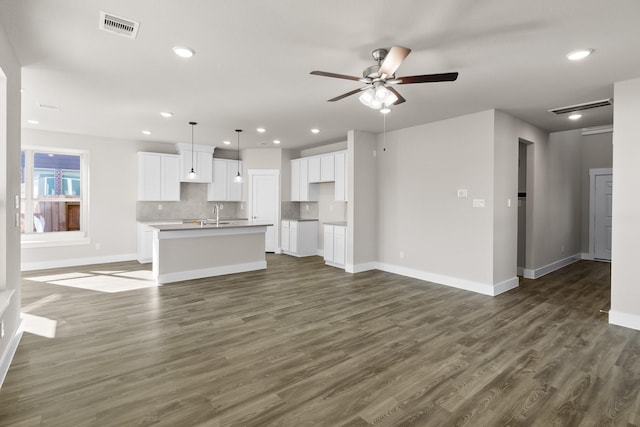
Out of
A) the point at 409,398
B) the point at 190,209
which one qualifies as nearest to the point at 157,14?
the point at 409,398

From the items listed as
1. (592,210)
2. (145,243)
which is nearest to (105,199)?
(145,243)

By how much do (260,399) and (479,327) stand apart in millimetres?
2475

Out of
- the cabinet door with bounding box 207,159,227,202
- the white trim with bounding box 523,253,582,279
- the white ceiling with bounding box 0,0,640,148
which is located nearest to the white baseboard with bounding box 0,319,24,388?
the white ceiling with bounding box 0,0,640,148

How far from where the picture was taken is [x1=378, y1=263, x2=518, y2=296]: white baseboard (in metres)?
4.77

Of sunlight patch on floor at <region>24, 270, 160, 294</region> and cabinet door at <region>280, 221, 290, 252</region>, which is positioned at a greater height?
cabinet door at <region>280, 221, 290, 252</region>

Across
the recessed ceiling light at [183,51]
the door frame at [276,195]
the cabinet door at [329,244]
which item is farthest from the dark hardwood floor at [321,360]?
the door frame at [276,195]

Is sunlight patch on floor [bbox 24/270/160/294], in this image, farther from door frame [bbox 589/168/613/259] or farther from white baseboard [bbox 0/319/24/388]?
door frame [bbox 589/168/613/259]

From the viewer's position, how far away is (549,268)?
6.25 m

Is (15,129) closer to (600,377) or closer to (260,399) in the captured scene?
(260,399)

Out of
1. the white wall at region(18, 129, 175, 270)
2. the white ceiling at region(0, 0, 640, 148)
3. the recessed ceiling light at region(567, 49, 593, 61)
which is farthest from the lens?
the white wall at region(18, 129, 175, 270)

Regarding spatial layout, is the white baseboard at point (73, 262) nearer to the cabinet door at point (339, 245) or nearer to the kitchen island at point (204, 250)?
the kitchen island at point (204, 250)

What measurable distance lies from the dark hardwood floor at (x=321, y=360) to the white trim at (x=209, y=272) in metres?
A: 0.54

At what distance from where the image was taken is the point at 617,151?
3615 millimetres

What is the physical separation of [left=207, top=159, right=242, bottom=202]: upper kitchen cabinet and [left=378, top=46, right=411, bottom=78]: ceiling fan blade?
605cm
